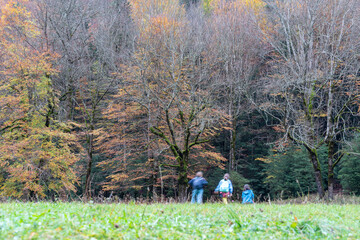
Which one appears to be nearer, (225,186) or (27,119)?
(225,186)

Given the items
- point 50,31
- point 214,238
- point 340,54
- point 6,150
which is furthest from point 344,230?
point 50,31

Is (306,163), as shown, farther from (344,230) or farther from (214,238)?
(214,238)

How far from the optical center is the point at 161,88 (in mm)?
17766

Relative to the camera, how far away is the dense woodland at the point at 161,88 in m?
15.6

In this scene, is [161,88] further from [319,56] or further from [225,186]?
[319,56]

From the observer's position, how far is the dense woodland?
616 inches

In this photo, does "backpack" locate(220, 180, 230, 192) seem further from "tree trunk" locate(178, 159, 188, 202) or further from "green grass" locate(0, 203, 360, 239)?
"green grass" locate(0, 203, 360, 239)

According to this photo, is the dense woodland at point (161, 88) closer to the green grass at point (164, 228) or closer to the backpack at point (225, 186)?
the backpack at point (225, 186)

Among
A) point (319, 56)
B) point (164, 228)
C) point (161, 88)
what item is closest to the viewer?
point (164, 228)

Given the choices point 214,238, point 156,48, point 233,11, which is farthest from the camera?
point 233,11

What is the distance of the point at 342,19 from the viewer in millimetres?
15758

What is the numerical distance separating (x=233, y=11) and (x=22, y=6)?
16298 millimetres

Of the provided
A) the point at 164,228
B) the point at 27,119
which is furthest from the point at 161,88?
the point at 164,228

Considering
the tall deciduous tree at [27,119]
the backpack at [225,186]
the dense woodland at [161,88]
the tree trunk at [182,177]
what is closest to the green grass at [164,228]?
the backpack at [225,186]
